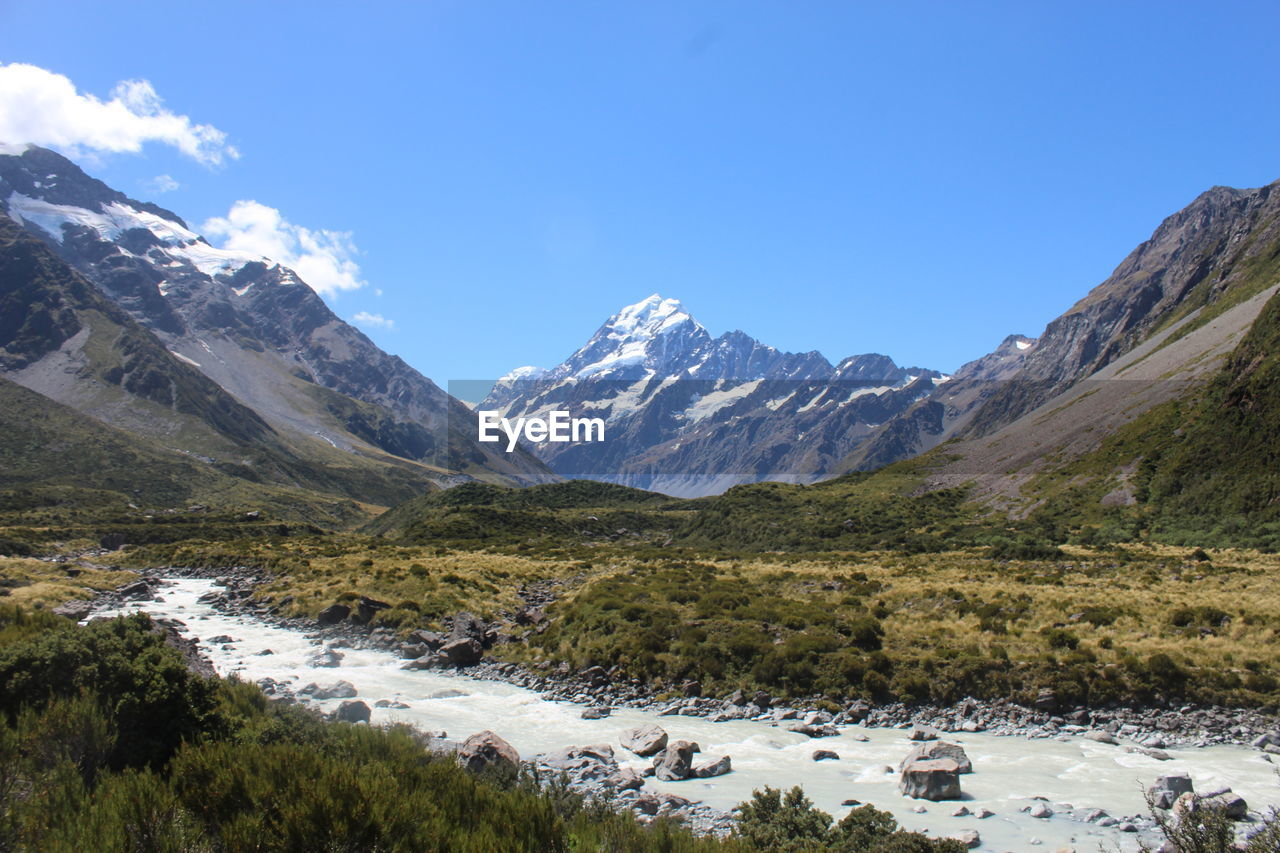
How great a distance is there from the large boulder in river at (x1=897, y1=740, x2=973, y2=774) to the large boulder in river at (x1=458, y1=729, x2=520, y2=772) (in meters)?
9.79

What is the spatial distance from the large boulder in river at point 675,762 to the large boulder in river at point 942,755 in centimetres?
542

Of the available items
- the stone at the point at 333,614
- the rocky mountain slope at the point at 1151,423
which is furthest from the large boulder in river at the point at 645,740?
the rocky mountain slope at the point at 1151,423

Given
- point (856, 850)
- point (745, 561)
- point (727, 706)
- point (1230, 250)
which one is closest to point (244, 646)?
point (727, 706)

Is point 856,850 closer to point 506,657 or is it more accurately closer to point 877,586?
point 506,657

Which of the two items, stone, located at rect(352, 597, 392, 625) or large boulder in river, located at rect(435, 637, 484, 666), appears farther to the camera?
stone, located at rect(352, 597, 392, 625)

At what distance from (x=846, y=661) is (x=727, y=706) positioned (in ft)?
16.5

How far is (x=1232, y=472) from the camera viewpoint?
187 ft

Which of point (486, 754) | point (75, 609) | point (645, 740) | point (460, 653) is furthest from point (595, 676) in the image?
point (75, 609)

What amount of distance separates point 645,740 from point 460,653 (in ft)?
46.2

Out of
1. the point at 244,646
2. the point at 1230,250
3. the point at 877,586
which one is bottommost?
the point at 244,646

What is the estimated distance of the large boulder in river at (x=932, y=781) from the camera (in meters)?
16.1

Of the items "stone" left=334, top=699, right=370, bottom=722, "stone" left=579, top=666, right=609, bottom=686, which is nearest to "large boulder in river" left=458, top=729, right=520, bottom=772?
"stone" left=334, top=699, right=370, bottom=722

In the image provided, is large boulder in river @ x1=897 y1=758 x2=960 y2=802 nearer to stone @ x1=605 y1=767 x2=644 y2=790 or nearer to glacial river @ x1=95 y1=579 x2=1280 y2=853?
glacial river @ x1=95 y1=579 x2=1280 y2=853

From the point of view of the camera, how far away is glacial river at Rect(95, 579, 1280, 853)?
14969 mm
